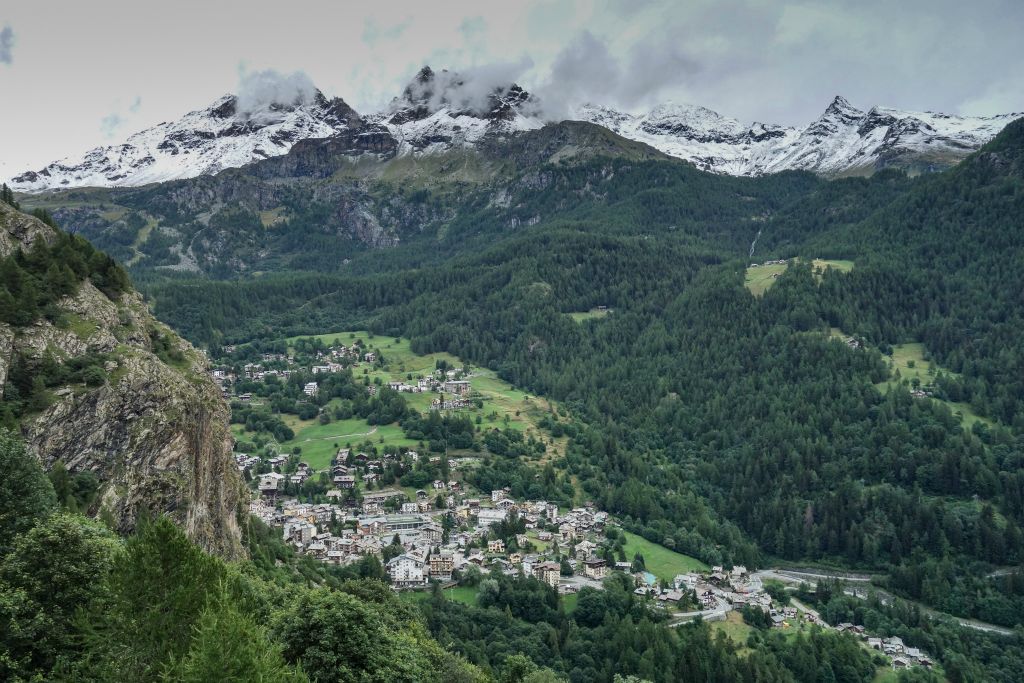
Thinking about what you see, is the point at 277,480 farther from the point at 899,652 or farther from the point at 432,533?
the point at 899,652

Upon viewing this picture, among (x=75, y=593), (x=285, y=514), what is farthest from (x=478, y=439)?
(x=75, y=593)

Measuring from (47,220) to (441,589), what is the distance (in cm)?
5778

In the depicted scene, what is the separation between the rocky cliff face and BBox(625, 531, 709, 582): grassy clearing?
60845 millimetres

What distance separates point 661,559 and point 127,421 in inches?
3184

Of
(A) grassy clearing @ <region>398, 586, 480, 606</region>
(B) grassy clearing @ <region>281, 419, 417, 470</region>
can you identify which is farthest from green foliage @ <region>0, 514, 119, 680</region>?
(B) grassy clearing @ <region>281, 419, 417, 470</region>

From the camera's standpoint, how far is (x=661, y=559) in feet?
373

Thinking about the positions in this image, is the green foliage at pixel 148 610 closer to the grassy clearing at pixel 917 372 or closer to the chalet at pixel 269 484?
the chalet at pixel 269 484

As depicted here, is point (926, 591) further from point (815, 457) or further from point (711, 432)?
point (711, 432)

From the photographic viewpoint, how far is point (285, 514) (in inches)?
4444

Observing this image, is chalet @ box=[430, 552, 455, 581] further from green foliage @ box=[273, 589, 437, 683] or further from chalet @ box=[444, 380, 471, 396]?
chalet @ box=[444, 380, 471, 396]

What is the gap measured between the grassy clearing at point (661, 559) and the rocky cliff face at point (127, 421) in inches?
2395

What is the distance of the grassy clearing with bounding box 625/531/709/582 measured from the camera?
10915 cm

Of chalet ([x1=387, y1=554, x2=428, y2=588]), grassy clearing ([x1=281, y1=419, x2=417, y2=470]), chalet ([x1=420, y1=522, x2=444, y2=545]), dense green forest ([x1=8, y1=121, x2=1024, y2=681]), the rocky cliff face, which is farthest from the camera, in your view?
grassy clearing ([x1=281, y1=419, x2=417, y2=470])

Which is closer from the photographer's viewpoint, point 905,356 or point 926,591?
point 926,591
